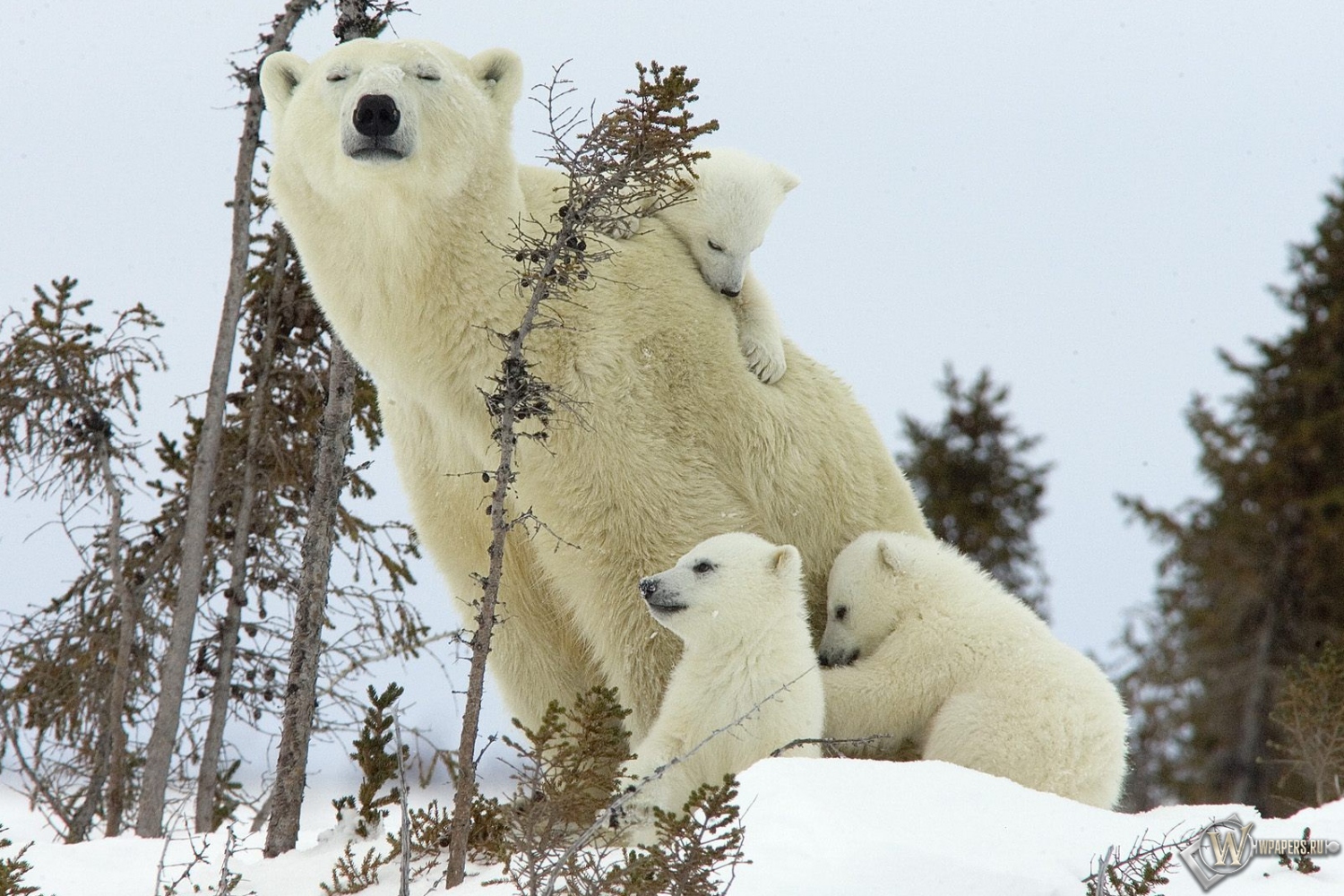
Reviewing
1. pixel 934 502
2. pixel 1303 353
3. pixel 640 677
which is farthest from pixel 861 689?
pixel 1303 353

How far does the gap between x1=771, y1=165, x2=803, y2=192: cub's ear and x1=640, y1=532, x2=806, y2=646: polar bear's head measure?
1987 mm

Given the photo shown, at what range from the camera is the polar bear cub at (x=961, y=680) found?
4.86 metres

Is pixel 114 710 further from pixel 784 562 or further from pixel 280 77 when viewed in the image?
pixel 784 562

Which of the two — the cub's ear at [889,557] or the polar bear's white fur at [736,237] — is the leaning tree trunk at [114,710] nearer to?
the polar bear's white fur at [736,237]

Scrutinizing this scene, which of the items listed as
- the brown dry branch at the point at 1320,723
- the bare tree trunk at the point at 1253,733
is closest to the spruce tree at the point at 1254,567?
the bare tree trunk at the point at 1253,733

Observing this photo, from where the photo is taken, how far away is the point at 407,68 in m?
4.96

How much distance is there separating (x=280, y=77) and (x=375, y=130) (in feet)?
2.64

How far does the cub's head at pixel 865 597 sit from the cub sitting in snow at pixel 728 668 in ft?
1.74

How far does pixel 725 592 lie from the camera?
4684 millimetres

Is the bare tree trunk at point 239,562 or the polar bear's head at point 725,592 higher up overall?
the bare tree trunk at point 239,562

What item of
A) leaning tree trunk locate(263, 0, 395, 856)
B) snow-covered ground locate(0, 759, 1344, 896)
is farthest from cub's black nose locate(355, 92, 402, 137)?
snow-covered ground locate(0, 759, 1344, 896)

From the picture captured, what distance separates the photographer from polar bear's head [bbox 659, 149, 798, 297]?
5.57 metres

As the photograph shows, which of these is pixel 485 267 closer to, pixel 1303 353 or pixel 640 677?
pixel 640 677

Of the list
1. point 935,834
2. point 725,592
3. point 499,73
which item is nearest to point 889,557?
point 725,592
